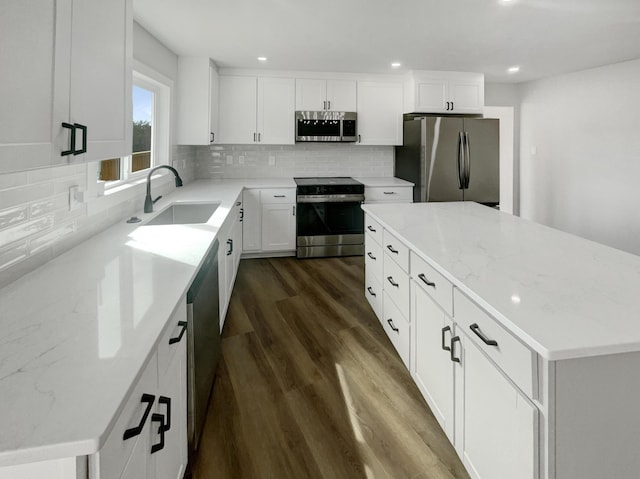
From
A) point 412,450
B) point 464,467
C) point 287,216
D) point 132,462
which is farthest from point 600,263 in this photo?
point 287,216

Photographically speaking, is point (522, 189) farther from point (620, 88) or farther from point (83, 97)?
point (83, 97)

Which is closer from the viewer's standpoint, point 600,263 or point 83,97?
point 83,97

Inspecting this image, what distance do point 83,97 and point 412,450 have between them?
1.87 metres

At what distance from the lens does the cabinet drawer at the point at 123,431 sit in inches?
29.5

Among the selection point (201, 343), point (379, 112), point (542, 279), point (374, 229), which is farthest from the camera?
point (379, 112)

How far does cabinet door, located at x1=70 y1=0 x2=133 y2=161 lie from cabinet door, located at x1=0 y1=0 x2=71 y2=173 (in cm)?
8

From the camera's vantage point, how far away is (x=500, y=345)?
47.6 inches

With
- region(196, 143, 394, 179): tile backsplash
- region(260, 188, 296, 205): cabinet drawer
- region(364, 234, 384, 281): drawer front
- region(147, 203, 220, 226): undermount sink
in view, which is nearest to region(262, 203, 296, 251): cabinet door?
region(260, 188, 296, 205): cabinet drawer

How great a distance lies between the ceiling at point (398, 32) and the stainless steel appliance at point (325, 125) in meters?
0.54

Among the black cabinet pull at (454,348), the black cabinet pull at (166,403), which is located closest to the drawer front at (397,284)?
the black cabinet pull at (454,348)

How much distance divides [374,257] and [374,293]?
306mm

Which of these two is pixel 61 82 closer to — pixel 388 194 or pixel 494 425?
pixel 494 425

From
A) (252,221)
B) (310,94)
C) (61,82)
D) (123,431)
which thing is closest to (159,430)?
(123,431)

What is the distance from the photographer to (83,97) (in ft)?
4.17
